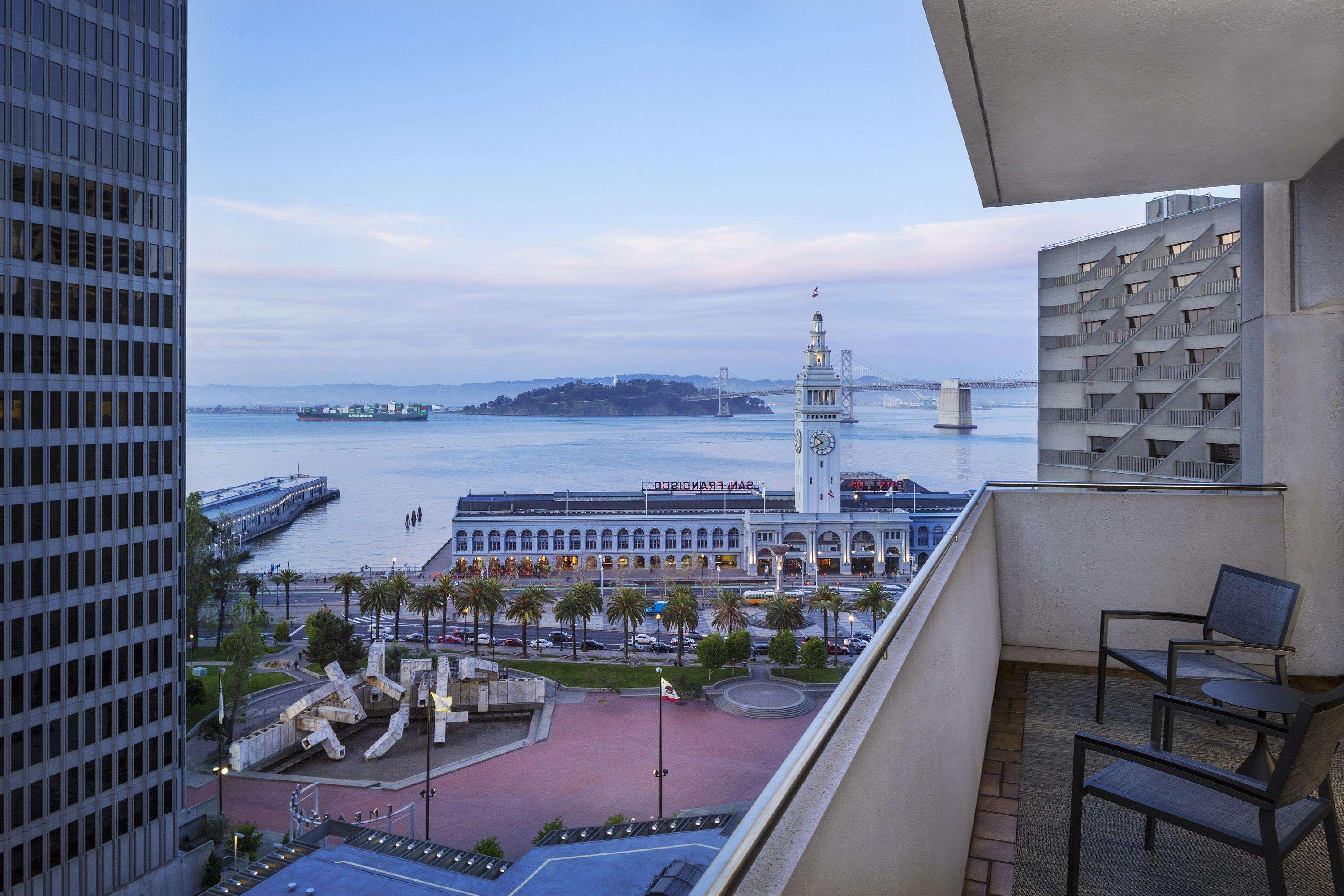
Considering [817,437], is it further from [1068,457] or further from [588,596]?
[588,596]

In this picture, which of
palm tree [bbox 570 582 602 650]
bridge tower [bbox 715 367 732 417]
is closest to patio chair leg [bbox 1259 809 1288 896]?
palm tree [bbox 570 582 602 650]

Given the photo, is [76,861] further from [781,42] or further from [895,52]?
[781,42]

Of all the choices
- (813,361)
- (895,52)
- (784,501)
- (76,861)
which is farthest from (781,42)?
(76,861)

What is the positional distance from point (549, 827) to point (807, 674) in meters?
11.4

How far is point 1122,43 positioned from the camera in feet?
5.63

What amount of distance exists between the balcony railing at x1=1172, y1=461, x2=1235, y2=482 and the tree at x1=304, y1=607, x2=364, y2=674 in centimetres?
2468

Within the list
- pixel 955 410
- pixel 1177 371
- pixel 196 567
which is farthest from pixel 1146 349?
pixel 955 410

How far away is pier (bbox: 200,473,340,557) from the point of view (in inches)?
2281

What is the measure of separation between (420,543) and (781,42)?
95.6m

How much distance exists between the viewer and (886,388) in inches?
3797

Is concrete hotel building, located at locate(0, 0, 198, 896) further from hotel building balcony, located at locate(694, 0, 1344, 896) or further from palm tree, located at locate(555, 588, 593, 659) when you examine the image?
hotel building balcony, located at locate(694, 0, 1344, 896)

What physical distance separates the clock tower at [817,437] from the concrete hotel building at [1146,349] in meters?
22.6

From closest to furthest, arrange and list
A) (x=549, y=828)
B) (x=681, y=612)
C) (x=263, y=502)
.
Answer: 1. (x=549, y=828)
2. (x=681, y=612)
3. (x=263, y=502)

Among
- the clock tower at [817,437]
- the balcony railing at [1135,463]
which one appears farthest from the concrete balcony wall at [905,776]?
the clock tower at [817,437]
